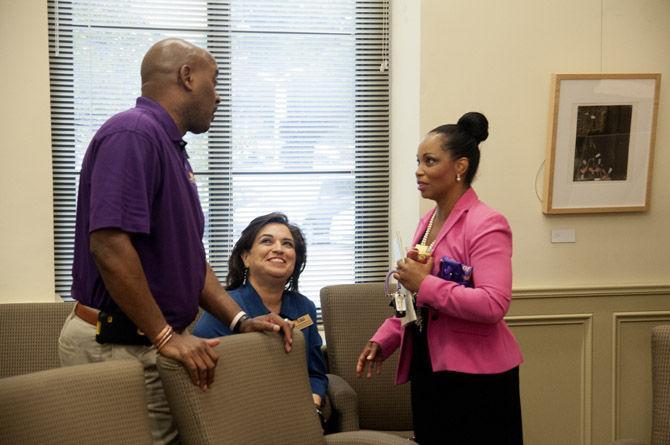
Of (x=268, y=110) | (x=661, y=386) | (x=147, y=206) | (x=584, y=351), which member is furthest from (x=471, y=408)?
(x=268, y=110)

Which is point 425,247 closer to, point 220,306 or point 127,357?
point 220,306

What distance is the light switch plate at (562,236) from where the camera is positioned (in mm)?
4082

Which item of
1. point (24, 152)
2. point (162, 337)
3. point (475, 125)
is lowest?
point (162, 337)

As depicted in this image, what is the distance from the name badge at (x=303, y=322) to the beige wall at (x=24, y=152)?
1.30m

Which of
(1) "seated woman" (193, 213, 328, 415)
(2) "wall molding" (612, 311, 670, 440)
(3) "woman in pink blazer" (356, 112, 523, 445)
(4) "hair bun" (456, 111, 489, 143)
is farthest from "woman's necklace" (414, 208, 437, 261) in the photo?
(2) "wall molding" (612, 311, 670, 440)

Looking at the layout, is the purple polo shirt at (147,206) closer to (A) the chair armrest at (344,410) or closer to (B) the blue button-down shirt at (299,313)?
(B) the blue button-down shirt at (299,313)

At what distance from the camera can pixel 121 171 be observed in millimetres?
1924

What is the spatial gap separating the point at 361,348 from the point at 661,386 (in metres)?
1.30

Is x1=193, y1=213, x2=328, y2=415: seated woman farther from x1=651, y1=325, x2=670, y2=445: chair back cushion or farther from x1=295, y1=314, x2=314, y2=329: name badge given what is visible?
x1=651, y1=325, x2=670, y2=445: chair back cushion

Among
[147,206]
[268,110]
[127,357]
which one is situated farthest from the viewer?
[268,110]

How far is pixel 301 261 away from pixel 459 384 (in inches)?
38.8

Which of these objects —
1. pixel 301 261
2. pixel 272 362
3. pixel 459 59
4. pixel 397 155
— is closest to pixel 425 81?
pixel 459 59

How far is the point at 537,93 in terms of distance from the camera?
4035 mm

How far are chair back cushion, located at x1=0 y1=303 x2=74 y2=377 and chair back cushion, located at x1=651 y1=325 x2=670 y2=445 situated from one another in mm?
2252
